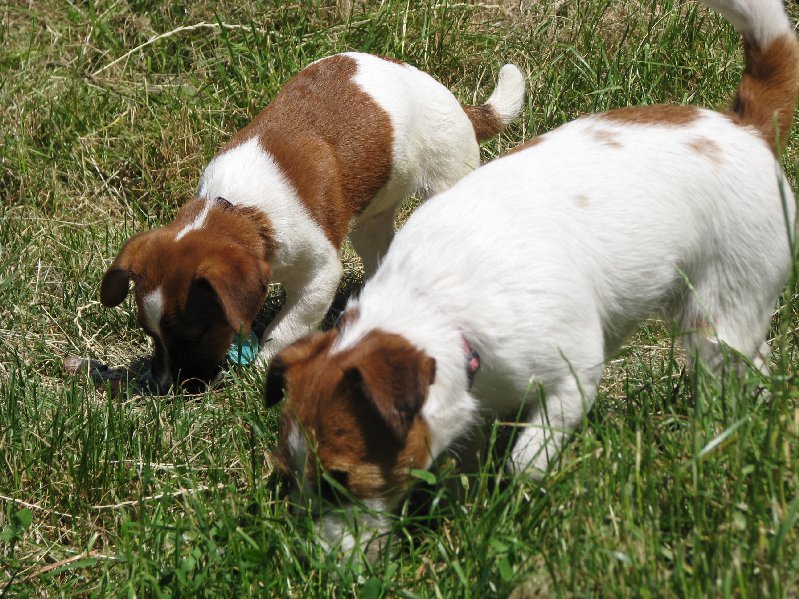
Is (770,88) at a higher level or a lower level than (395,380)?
higher

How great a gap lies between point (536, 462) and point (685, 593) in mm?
810

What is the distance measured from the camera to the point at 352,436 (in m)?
3.16

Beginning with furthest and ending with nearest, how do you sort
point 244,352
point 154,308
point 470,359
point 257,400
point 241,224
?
point 244,352 < point 241,224 < point 154,308 < point 257,400 < point 470,359

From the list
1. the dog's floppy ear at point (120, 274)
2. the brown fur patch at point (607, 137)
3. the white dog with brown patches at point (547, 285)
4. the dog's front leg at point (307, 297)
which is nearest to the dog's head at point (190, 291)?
the dog's floppy ear at point (120, 274)

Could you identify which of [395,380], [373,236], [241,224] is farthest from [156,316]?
[395,380]

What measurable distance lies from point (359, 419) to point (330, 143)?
7.88 ft

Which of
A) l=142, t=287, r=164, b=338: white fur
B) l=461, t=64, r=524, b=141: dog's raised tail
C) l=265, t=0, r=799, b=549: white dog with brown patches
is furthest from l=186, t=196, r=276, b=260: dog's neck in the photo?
l=461, t=64, r=524, b=141: dog's raised tail

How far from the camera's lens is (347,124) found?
5.30 meters

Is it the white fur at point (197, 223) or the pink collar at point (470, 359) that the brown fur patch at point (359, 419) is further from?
the white fur at point (197, 223)

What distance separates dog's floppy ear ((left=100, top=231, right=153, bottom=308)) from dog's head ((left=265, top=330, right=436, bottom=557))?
1.71 meters

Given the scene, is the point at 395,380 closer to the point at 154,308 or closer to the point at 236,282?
the point at 236,282

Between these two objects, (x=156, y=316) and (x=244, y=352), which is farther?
(x=244, y=352)

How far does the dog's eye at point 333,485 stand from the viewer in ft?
10.3

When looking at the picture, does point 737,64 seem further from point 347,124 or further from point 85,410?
point 85,410
